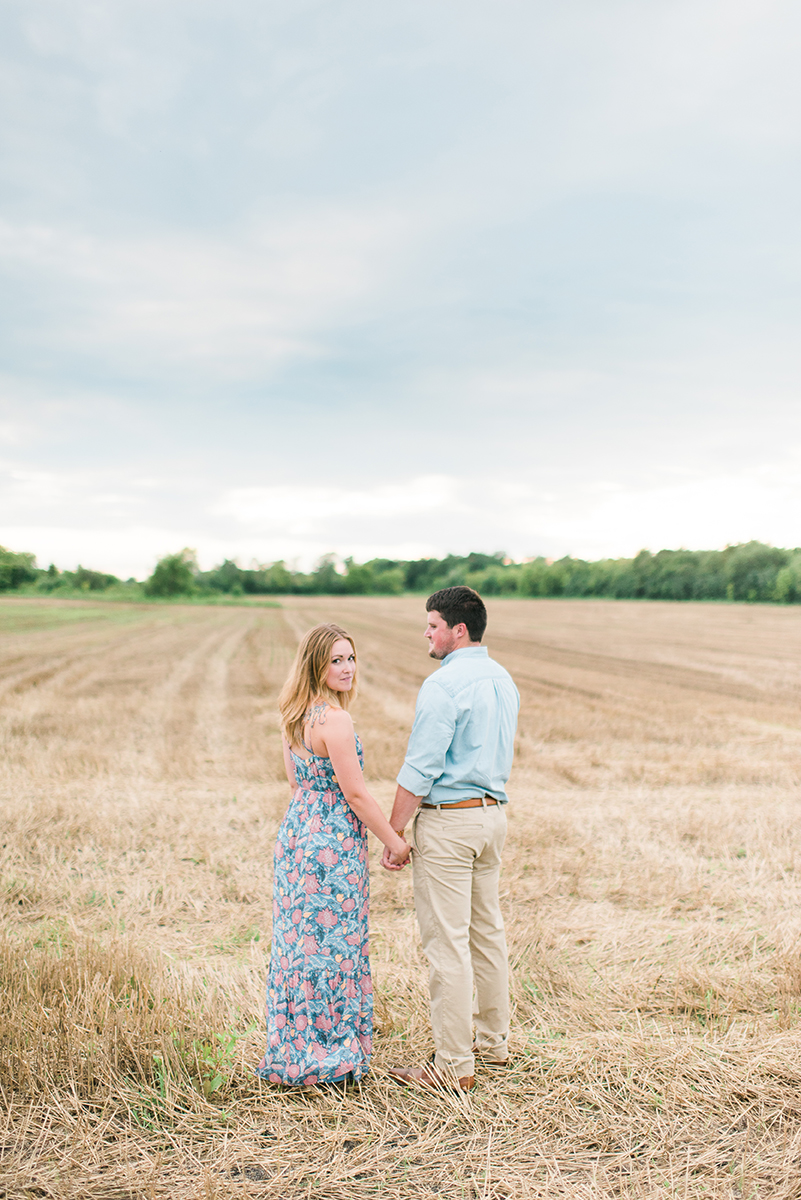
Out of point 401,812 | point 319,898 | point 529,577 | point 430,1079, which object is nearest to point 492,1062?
point 430,1079

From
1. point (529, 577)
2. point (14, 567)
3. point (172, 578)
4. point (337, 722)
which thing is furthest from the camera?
point (529, 577)

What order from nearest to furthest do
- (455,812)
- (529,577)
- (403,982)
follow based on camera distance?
(455,812), (403,982), (529,577)

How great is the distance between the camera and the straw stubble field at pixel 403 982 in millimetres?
3127

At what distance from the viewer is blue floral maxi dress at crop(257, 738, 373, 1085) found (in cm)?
345

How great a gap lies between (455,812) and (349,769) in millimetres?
542

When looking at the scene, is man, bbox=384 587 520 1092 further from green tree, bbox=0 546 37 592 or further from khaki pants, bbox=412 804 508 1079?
green tree, bbox=0 546 37 592

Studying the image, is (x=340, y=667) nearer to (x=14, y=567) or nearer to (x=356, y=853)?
(x=356, y=853)

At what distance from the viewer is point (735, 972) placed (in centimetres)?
481

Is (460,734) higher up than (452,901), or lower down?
higher up

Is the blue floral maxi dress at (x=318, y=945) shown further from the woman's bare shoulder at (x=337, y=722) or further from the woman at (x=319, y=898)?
the woman's bare shoulder at (x=337, y=722)

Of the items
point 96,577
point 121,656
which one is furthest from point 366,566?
point 121,656

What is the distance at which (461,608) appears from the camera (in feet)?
11.8

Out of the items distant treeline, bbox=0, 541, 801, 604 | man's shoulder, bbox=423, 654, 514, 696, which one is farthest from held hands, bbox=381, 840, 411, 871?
distant treeline, bbox=0, 541, 801, 604

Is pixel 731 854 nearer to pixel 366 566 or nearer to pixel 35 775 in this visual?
pixel 35 775
